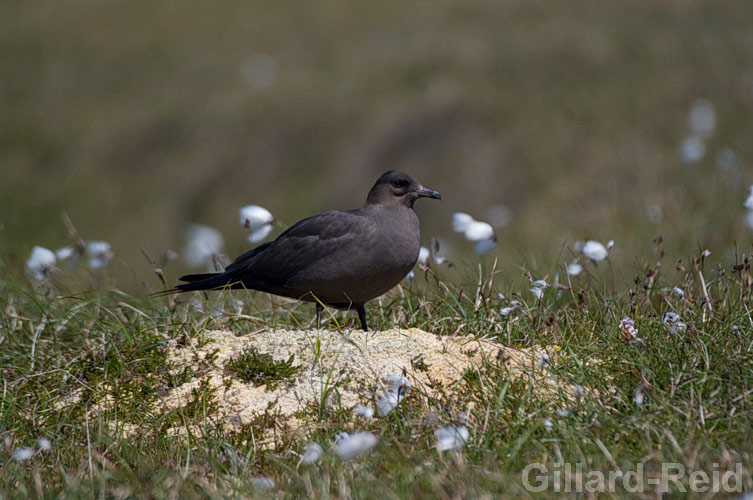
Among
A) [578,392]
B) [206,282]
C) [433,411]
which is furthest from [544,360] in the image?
[206,282]

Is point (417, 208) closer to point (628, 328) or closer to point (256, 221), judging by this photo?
point (256, 221)

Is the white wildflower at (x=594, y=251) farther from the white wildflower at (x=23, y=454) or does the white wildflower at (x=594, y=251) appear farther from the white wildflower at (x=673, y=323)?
the white wildflower at (x=23, y=454)

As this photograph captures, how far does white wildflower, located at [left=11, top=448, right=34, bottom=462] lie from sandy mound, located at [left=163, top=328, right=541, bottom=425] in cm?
57

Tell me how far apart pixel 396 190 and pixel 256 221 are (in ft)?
2.71

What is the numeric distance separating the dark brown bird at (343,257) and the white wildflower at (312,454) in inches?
54.5

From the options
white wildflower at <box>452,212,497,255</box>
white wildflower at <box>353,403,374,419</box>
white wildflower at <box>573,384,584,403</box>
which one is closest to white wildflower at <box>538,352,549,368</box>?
white wildflower at <box>573,384,584,403</box>

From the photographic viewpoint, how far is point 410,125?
40.0ft

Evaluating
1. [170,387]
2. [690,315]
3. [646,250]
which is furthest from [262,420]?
[646,250]

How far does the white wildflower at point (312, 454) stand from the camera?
2.87 m

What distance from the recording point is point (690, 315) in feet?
12.4

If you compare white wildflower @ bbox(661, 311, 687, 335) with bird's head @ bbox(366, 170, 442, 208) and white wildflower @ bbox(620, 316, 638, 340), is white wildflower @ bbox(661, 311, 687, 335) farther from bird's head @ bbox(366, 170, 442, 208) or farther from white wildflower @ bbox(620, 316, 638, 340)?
bird's head @ bbox(366, 170, 442, 208)

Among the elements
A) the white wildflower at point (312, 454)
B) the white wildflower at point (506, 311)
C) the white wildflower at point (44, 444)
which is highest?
the white wildflower at point (506, 311)

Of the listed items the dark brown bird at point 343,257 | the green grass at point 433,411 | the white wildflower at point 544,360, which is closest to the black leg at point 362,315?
the dark brown bird at point 343,257

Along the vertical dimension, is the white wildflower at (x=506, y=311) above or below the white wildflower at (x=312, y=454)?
above
